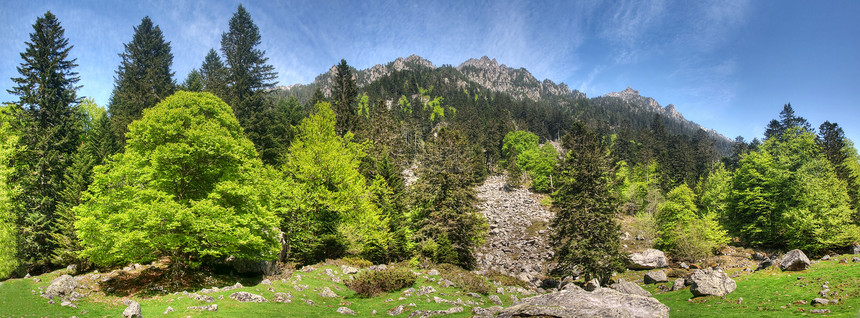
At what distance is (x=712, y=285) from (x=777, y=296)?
9.46 ft

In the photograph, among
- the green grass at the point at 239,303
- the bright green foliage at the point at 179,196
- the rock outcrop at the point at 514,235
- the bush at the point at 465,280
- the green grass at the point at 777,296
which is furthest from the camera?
the rock outcrop at the point at 514,235

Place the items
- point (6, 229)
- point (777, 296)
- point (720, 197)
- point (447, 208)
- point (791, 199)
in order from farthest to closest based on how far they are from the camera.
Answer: point (720, 197), point (791, 199), point (447, 208), point (6, 229), point (777, 296)

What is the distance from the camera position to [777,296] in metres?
15.9

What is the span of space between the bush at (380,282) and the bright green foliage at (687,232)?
2980 centimetres

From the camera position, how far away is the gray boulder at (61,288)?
15.0 meters

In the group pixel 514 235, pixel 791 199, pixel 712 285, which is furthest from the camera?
pixel 514 235

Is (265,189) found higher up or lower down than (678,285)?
higher up

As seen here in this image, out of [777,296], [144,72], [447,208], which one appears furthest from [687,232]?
[144,72]

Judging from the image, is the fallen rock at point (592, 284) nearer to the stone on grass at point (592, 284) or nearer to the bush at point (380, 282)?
the stone on grass at point (592, 284)

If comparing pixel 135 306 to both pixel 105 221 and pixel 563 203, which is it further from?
pixel 563 203

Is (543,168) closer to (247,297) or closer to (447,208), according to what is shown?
(447,208)

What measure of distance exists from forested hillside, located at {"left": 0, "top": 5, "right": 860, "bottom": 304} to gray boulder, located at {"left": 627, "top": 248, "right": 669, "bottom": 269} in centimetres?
299

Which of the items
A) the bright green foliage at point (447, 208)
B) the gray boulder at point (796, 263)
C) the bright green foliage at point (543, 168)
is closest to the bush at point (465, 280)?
the bright green foliage at point (447, 208)

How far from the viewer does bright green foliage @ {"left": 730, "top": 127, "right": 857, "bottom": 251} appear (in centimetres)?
3180
